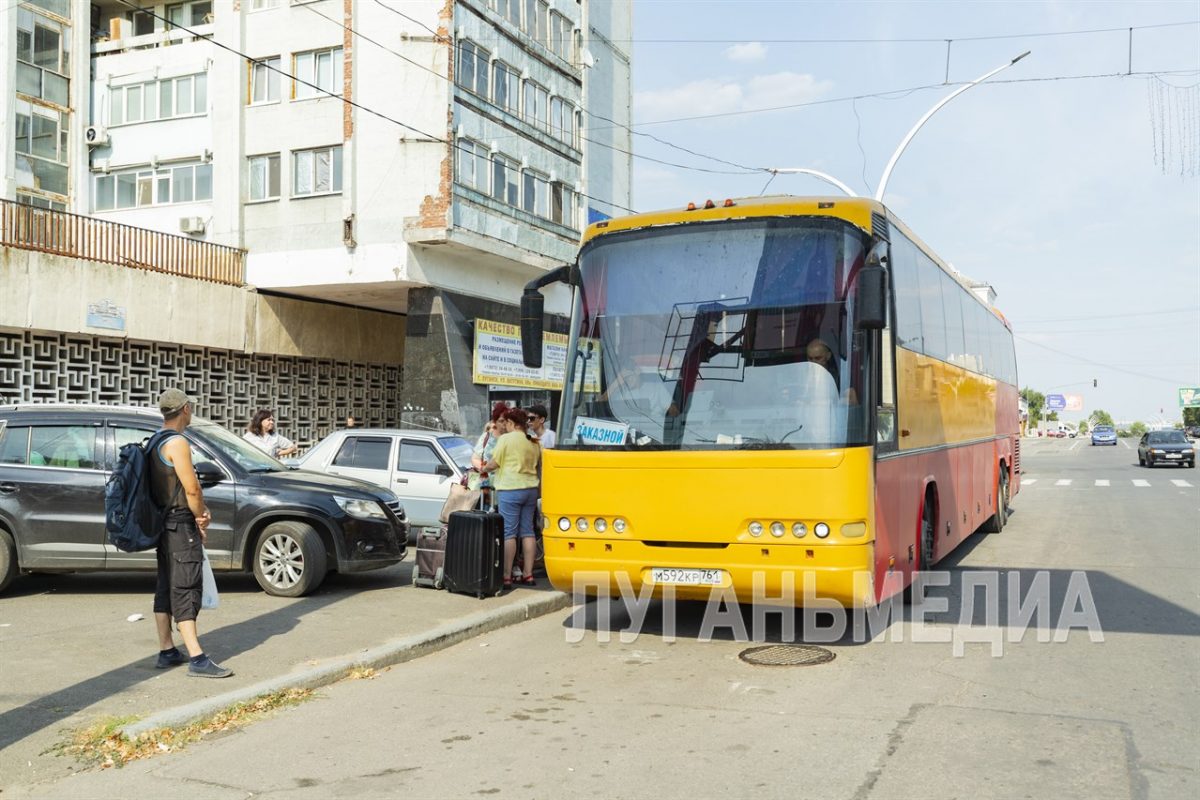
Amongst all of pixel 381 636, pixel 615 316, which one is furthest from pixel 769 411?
pixel 381 636

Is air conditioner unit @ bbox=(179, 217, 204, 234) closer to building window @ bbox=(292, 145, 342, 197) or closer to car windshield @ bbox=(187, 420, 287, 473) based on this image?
building window @ bbox=(292, 145, 342, 197)

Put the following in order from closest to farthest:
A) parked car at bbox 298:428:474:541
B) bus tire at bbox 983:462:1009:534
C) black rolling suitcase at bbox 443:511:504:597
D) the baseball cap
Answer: the baseball cap
black rolling suitcase at bbox 443:511:504:597
parked car at bbox 298:428:474:541
bus tire at bbox 983:462:1009:534

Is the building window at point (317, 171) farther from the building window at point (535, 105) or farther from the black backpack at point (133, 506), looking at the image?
the black backpack at point (133, 506)

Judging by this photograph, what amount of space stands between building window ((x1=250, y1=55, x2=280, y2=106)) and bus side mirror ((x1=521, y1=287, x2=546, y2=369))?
69.1 ft

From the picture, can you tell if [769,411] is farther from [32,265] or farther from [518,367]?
[518,367]

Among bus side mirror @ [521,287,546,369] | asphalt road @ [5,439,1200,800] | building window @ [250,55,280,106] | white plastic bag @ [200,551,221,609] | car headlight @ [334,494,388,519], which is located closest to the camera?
asphalt road @ [5,439,1200,800]

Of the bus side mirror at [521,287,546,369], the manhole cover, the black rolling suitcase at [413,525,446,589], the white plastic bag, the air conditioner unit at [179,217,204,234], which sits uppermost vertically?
the air conditioner unit at [179,217,204,234]

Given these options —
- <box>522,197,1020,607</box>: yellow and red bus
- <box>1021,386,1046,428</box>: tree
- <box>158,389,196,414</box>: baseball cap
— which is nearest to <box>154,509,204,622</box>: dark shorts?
<box>158,389,196,414</box>: baseball cap

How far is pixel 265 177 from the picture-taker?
27203 mm

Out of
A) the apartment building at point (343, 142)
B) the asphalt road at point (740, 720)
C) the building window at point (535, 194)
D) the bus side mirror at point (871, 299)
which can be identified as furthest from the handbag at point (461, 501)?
the building window at point (535, 194)

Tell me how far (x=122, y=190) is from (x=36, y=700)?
26.8 metres

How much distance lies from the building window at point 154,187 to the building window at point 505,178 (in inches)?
290

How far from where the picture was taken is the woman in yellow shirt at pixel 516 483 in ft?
34.7

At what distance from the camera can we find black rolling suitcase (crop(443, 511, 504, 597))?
33.4 ft
